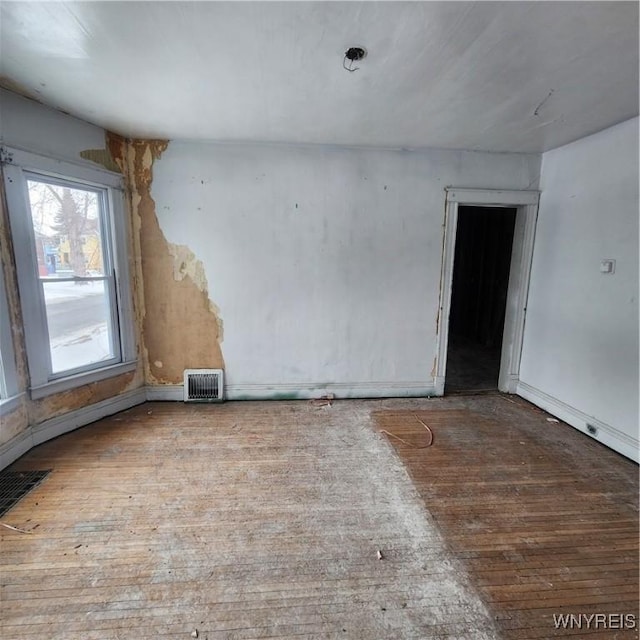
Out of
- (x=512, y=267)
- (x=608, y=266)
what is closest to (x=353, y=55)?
(x=608, y=266)

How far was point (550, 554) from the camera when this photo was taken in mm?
1788

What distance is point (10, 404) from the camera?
246 cm

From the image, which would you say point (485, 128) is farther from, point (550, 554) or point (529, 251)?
point (550, 554)

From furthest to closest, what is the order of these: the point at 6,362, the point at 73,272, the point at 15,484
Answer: the point at 73,272 → the point at 6,362 → the point at 15,484

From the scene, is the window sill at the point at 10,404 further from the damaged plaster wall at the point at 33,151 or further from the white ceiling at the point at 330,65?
the white ceiling at the point at 330,65

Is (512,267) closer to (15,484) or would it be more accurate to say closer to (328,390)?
(328,390)

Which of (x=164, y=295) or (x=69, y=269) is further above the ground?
(x=69, y=269)

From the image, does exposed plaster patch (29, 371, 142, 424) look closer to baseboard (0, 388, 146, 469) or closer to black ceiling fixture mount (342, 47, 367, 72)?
baseboard (0, 388, 146, 469)

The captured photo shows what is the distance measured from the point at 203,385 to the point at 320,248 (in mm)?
1935

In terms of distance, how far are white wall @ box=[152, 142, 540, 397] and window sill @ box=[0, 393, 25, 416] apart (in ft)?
5.52

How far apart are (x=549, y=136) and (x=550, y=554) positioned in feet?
10.7

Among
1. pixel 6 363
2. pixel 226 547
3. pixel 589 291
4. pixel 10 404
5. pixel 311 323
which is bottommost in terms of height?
pixel 226 547

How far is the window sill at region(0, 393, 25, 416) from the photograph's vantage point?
239cm

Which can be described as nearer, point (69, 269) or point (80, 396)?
point (69, 269)
